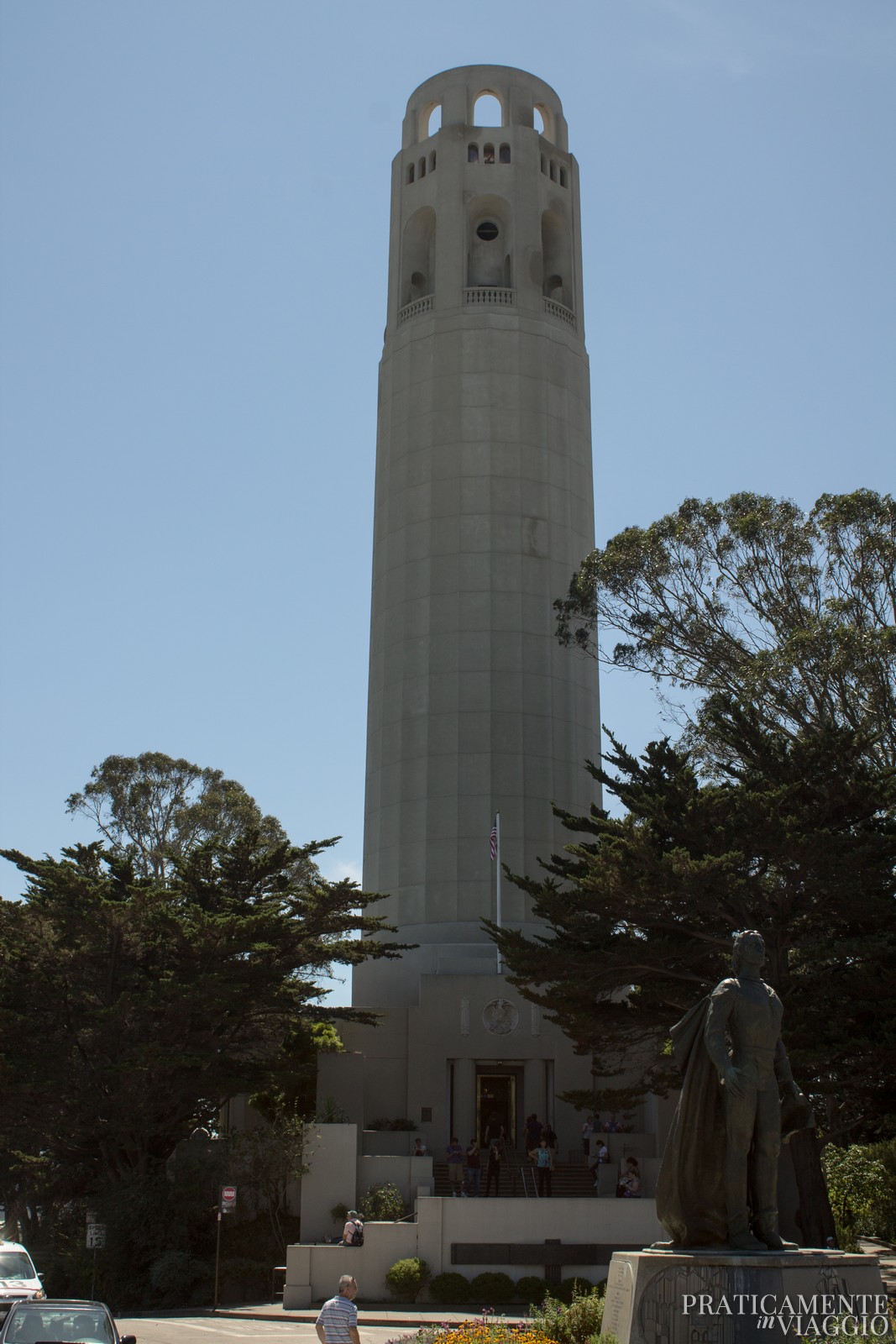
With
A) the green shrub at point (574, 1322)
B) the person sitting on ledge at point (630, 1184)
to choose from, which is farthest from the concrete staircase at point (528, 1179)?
the green shrub at point (574, 1322)

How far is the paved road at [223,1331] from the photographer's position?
20312 millimetres

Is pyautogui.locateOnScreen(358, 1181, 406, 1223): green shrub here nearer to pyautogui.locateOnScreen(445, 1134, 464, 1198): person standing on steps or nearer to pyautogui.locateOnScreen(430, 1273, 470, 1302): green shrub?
pyautogui.locateOnScreen(445, 1134, 464, 1198): person standing on steps

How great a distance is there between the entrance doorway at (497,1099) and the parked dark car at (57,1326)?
25.8 meters

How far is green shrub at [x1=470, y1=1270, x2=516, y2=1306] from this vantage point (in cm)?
2570

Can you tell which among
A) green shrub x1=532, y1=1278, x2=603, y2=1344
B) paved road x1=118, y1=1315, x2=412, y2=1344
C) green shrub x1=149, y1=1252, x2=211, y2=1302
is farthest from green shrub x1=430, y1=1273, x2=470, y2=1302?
green shrub x1=532, y1=1278, x2=603, y2=1344

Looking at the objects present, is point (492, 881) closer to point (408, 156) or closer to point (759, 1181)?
point (408, 156)

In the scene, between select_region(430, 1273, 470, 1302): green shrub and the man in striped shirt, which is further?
select_region(430, 1273, 470, 1302): green shrub

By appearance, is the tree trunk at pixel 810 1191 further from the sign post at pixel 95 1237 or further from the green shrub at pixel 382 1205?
the sign post at pixel 95 1237

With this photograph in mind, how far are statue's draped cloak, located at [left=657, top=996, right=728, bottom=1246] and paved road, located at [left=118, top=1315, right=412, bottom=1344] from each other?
407 inches

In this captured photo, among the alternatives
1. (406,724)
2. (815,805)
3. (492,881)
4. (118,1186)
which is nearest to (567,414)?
(406,724)

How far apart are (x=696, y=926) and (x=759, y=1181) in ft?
54.4

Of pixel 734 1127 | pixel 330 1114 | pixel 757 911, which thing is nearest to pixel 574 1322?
pixel 734 1127

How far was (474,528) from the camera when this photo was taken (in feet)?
156

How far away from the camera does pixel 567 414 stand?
49.9 metres
